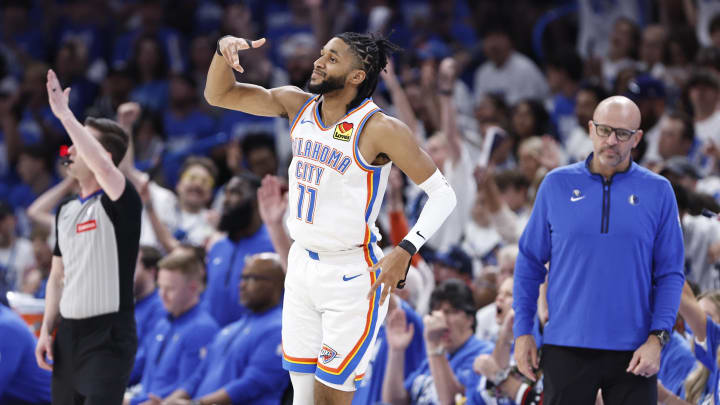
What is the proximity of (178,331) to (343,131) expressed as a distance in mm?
3304

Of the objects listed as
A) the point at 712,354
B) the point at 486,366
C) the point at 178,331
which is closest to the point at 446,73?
the point at 178,331

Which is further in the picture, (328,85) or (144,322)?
(144,322)

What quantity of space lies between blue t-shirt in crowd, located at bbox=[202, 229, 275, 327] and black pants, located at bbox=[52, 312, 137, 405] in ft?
7.84

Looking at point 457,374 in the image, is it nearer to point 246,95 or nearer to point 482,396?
point 482,396

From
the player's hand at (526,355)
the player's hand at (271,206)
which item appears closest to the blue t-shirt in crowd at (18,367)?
the player's hand at (271,206)

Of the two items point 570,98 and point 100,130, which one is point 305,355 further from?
point 570,98

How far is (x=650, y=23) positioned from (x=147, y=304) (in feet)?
21.6

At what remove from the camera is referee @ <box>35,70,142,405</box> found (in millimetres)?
5137

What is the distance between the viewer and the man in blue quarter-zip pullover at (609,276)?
454cm

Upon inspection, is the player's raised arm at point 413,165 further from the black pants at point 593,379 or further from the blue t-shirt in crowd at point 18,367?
the blue t-shirt in crowd at point 18,367

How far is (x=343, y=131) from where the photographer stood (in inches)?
178

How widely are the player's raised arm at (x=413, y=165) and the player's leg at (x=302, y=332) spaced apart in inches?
13.7

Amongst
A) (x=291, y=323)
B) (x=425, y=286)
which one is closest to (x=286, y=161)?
(x=425, y=286)

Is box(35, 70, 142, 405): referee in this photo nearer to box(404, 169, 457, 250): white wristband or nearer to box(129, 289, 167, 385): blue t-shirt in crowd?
box(404, 169, 457, 250): white wristband
